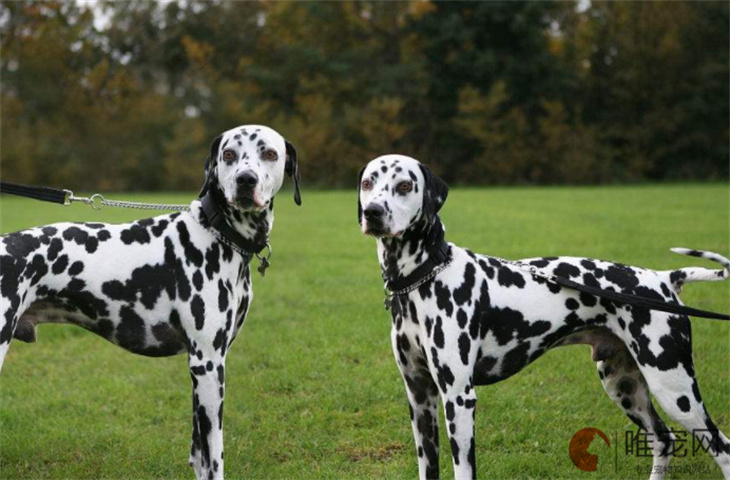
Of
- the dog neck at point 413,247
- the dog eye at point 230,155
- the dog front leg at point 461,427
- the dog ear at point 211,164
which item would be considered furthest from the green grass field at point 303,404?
the dog eye at point 230,155

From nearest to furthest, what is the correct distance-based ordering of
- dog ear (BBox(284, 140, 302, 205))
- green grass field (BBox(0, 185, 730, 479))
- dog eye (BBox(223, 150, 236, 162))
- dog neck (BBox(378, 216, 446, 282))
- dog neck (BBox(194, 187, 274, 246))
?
1. dog neck (BBox(378, 216, 446, 282))
2. dog eye (BBox(223, 150, 236, 162))
3. dog neck (BBox(194, 187, 274, 246))
4. dog ear (BBox(284, 140, 302, 205))
5. green grass field (BBox(0, 185, 730, 479))

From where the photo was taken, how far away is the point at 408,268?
155 inches

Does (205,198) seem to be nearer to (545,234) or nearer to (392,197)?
(392,197)

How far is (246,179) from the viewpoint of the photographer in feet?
13.2

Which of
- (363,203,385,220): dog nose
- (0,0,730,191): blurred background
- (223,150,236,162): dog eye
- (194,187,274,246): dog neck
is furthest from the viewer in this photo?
(0,0,730,191): blurred background

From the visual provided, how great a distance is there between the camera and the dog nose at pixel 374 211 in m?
3.70

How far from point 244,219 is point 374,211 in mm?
Answer: 874

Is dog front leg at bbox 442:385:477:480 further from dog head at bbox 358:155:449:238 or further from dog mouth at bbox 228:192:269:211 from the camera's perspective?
dog mouth at bbox 228:192:269:211

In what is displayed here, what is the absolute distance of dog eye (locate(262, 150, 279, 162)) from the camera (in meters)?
4.20

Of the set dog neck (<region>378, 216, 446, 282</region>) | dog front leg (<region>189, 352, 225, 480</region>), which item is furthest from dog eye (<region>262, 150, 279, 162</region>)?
dog front leg (<region>189, 352, 225, 480</region>)

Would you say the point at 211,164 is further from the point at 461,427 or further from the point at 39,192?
the point at 461,427

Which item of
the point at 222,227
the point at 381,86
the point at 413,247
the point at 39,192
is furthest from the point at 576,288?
the point at 381,86

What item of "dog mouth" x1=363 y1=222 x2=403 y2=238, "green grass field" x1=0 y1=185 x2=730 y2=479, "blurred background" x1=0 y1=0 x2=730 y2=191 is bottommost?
"green grass field" x1=0 y1=185 x2=730 y2=479
